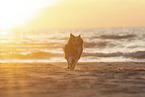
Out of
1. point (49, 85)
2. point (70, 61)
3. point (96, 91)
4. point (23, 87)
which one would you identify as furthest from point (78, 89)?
point (70, 61)

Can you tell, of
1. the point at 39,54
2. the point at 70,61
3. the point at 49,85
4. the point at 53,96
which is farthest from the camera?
the point at 39,54

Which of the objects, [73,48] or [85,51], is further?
[85,51]

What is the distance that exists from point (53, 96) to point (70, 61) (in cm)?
516

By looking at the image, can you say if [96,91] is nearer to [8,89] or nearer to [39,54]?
[8,89]

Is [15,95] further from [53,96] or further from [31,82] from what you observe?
[31,82]

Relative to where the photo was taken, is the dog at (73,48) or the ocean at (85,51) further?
the ocean at (85,51)

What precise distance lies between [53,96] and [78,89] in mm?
733

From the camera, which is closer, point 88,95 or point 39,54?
point 88,95

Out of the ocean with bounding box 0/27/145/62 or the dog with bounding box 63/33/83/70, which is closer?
the dog with bounding box 63/33/83/70

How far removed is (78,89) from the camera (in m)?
4.82

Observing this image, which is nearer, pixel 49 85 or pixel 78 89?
pixel 78 89

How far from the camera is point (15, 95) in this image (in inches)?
169

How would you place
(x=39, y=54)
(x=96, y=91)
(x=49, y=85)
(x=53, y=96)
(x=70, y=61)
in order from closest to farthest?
(x=53, y=96)
(x=96, y=91)
(x=49, y=85)
(x=70, y=61)
(x=39, y=54)

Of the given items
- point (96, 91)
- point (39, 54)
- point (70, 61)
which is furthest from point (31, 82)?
point (39, 54)
